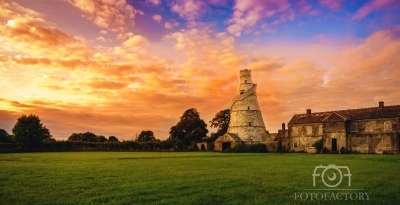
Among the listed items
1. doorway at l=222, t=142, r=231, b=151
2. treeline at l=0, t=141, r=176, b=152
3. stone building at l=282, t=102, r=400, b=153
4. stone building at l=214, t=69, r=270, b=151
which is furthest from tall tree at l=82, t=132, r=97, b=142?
stone building at l=282, t=102, r=400, b=153

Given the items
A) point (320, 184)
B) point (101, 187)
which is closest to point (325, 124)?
point (320, 184)

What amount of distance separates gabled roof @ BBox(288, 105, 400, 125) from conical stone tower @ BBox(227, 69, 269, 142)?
36.4ft

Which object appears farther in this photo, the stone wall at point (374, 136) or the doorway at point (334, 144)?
the doorway at point (334, 144)

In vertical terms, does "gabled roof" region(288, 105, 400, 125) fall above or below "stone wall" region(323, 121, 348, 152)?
above

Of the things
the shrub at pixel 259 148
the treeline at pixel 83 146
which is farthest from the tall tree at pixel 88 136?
the shrub at pixel 259 148

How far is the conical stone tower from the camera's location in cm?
7356

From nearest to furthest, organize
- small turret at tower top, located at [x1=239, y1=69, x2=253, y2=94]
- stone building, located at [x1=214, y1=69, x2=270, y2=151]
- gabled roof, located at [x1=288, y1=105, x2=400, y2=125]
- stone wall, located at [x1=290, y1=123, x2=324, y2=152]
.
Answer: gabled roof, located at [x1=288, y1=105, x2=400, y2=125], stone wall, located at [x1=290, y1=123, x2=324, y2=152], stone building, located at [x1=214, y1=69, x2=270, y2=151], small turret at tower top, located at [x1=239, y1=69, x2=253, y2=94]

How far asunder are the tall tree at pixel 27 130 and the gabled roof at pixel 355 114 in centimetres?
5191

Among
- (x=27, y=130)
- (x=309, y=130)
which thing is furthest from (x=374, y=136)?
(x=27, y=130)

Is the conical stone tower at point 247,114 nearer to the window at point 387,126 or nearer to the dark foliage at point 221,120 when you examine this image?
the dark foliage at point 221,120

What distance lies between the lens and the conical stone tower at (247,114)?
73.6m

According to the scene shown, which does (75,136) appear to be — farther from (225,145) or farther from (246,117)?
(246,117)

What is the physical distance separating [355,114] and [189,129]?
41568mm

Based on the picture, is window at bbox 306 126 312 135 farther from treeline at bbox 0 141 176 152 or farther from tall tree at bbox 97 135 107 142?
tall tree at bbox 97 135 107 142
